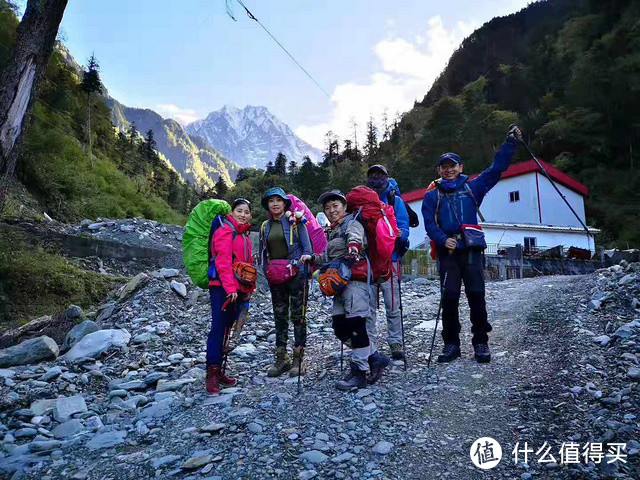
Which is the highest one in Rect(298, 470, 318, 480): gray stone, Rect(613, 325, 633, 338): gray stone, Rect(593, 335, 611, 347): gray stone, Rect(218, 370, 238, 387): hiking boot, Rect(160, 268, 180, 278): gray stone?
Rect(160, 268, 180, 278): gray stone

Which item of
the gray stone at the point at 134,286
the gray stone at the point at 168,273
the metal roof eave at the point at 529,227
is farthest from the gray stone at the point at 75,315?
the metal roof eave at the point at 529,227

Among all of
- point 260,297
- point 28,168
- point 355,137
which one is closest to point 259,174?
point 355,137

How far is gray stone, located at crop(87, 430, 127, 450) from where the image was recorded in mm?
3459

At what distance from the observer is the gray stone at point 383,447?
2.85 metres

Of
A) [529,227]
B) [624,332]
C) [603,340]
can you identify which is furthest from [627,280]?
[529,227]

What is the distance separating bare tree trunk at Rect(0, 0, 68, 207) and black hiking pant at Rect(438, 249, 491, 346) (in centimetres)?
446

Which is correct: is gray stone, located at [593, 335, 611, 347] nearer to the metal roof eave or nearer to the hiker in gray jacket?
the hiker in gray jacket

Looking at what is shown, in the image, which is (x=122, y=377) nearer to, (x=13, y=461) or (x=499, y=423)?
(x=13, y=461)

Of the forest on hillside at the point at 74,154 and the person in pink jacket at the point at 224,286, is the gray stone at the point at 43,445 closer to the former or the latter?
the person in pink jacket at the point at 224,286

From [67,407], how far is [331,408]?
9.74 ft

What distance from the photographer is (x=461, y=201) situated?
15.3 ft

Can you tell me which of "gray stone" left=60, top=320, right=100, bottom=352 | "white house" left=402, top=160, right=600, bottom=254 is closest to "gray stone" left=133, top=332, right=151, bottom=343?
"gray stone" left=60, top=320, right=100, bottom=352

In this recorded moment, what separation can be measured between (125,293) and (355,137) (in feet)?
240

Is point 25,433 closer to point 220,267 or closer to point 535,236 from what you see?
point 220,267
